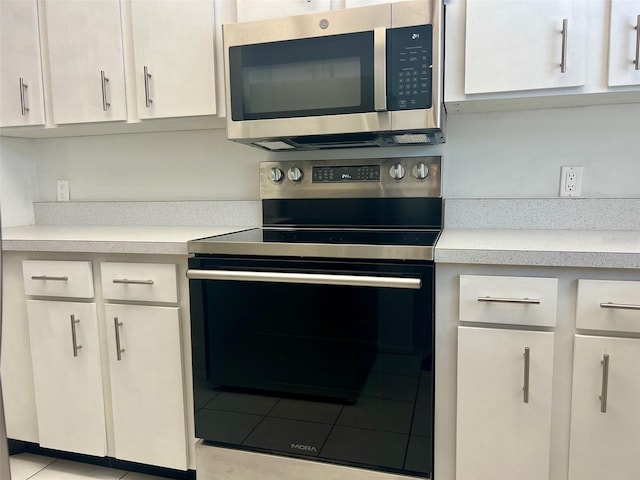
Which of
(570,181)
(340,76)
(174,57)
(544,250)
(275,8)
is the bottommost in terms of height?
(544,250)

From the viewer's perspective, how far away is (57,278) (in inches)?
64.6

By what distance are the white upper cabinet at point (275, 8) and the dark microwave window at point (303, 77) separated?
0.17 metres

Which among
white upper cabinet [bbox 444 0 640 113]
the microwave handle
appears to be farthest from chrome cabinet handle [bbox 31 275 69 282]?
white upper cabinet [bbox 444 0 640 113]

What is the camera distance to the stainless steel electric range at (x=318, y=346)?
1.31 m

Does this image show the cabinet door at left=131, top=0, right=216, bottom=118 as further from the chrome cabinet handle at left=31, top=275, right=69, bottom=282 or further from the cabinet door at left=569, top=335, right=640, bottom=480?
the cabinet door at left=569, top=335, right=640, bottom=480

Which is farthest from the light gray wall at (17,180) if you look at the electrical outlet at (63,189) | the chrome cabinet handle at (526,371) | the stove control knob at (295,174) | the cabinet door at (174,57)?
the chrome cabinet handle at (526,371)

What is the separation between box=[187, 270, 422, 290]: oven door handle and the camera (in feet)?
4.18

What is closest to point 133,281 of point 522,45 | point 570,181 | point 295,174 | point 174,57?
point 295,174

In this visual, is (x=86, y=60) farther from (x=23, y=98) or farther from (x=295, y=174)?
(x=295, y=174)

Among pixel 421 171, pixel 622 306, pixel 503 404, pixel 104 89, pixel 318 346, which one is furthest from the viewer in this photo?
pixel 104 89

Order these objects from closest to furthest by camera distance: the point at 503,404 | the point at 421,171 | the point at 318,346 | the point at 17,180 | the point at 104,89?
the point at 503,404 → the point at 318,346 → the point at 421,171 → the point at 104,89 → the point at 17,180

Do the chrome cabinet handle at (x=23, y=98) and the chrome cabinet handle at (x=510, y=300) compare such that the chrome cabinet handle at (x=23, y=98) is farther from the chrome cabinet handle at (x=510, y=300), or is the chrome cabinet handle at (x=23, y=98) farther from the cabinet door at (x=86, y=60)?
the chrome cabinet handle at (x=510, y=300)

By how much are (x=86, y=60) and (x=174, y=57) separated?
0.41 meters

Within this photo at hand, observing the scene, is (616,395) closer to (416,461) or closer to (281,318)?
(416,461)
